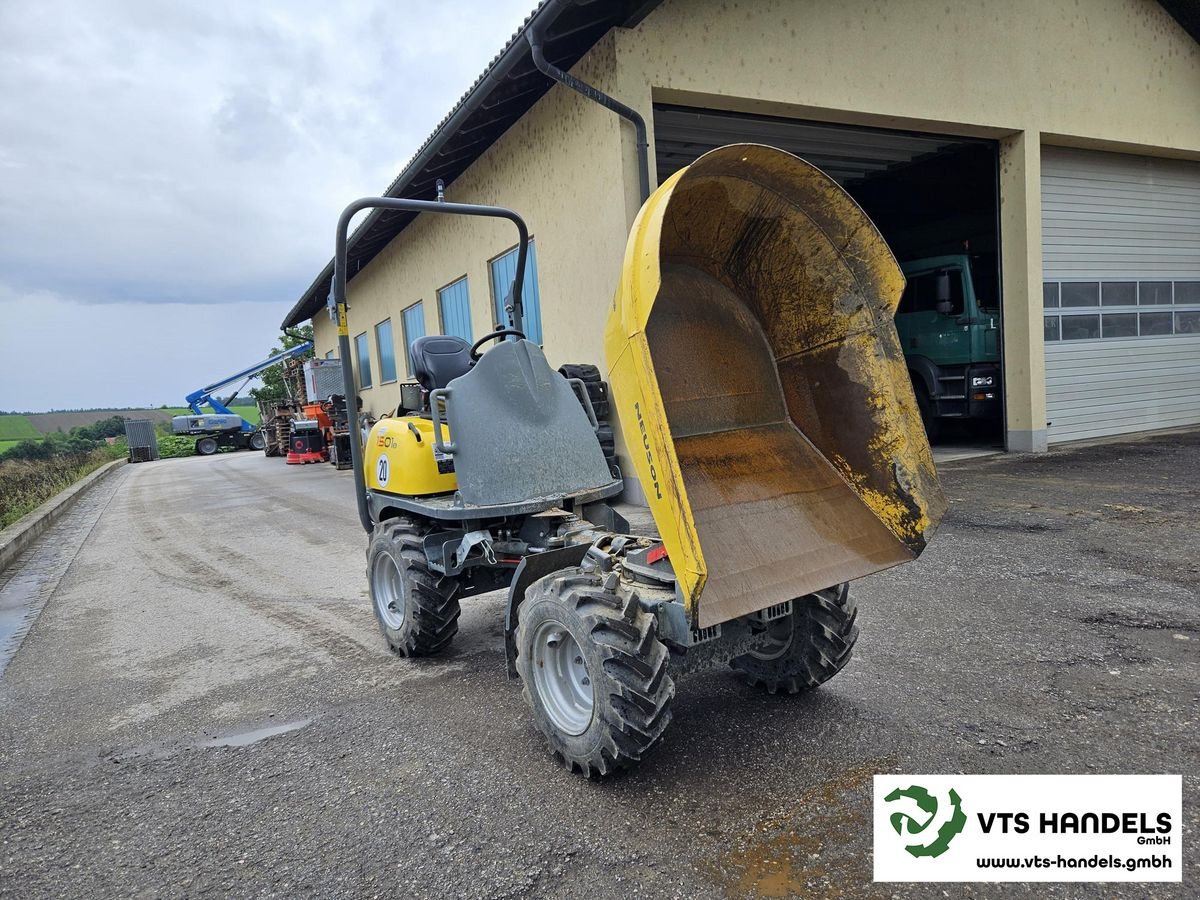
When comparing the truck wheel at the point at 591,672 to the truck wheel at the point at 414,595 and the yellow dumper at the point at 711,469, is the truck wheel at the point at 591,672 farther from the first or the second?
the truck wheel at the point at 414,595

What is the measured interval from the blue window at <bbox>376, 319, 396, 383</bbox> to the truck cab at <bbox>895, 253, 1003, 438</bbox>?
1197 centimetres

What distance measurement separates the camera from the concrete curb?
8.31 metres

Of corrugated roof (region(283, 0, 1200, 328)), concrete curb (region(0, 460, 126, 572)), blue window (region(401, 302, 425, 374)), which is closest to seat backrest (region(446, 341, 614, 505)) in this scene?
corrugated roof (region(283, 0, 1200, 328))

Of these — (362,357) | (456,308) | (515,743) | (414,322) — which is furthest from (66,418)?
(515,743)

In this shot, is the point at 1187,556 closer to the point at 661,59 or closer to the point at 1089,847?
the point at 1089,847

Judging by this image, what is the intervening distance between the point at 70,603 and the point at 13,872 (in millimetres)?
4553

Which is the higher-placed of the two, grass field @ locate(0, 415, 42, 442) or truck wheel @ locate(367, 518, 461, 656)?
grass field @ locate(0, 415, 42, 442)

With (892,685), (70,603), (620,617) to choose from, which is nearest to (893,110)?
(892,685)

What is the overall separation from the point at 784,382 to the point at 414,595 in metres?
2.19

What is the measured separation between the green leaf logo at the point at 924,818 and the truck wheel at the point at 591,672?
0.80 m

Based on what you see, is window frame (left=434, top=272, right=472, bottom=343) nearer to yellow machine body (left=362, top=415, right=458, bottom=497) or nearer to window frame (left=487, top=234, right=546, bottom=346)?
window frame (left=487, top=234, right=546, bottom=346)

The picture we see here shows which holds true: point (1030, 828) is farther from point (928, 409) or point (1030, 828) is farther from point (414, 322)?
point (414, 322)

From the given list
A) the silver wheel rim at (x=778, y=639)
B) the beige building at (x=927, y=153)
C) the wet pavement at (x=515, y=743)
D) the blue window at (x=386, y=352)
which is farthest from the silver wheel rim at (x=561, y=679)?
the blue window at (x=386, y=352)

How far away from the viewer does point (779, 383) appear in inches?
133
